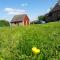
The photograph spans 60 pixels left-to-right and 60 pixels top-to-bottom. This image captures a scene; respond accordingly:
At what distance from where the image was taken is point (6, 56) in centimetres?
344

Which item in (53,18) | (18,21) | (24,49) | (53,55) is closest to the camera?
(53,55)

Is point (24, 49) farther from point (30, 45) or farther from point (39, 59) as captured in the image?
point (39, 59)

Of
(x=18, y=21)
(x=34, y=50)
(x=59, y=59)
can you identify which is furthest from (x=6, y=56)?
(x=18, y=21)

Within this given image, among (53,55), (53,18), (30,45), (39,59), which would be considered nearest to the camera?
(39,59)

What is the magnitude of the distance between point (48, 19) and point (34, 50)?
167 feet

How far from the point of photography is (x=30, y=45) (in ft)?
14.6

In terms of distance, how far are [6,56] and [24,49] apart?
715 millimetres

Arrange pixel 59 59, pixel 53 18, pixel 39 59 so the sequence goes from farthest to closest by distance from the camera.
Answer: pixel 53 18 < pixel 59 59 < pixel 39 59

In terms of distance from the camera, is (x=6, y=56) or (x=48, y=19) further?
(x=48, y=19)

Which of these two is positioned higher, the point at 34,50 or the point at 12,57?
the point at 34,50

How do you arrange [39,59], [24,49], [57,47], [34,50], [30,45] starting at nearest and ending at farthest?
[34,50] → [39,59] → [57,47] → [24,49] → [30,45]

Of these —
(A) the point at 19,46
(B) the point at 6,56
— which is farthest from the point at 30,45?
(B) the point at 6,56

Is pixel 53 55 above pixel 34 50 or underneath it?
underneath

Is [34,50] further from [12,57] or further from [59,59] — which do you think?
[12,57]
